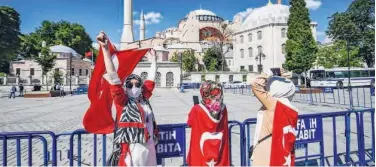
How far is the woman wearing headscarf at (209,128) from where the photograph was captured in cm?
342

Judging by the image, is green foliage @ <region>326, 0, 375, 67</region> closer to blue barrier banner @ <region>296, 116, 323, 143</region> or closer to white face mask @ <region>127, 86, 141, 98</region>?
blue barrier banner @ <region>296, 116, 323, 143</region>

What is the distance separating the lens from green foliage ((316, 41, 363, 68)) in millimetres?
39284

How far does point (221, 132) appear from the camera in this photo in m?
3.51

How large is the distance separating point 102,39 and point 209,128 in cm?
152

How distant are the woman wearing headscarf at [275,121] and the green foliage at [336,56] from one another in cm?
3993

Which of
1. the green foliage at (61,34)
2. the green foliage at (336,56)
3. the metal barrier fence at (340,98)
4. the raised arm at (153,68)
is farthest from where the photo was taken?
the green foliage at (61,34)

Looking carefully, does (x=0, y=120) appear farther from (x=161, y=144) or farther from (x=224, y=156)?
(x=224, y=156)

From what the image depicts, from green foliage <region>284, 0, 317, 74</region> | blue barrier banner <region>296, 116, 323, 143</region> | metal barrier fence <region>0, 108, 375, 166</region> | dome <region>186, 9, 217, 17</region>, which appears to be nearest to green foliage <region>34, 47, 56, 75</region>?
green foliage <region>284, 0, 317, 74</region>

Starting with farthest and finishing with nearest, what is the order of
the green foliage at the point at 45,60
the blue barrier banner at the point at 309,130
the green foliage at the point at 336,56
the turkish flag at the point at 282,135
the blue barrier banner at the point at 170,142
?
the green foliage at the point at 336,56
the green foliage at the point at 45,60
the blue barrier banner at the point at 309,130
the blue barrier banner at the point at 170,142
the turkish flag at the point at 282,135

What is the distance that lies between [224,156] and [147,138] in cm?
91

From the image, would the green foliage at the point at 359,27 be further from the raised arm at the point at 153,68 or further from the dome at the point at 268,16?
the raised arm at the point at 153,68

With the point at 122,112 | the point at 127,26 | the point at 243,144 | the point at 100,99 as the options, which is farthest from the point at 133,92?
the point at 127,26

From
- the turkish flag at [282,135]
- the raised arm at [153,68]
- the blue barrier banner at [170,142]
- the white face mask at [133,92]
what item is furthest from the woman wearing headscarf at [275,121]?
the white face mask at [133,92]

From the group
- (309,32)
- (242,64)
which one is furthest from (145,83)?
(242,64)
